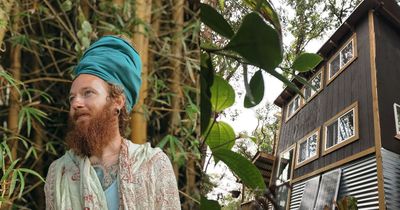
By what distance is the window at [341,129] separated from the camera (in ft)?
A: 15.2

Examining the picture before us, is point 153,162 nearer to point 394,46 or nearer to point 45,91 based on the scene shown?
point 45,91

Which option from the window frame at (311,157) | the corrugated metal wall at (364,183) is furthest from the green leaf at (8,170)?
the window frame at (311,157)

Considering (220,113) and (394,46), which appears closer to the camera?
(220,113)

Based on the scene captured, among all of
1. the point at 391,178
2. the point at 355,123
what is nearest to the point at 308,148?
the point at 355,123

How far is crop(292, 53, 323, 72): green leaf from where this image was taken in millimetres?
388

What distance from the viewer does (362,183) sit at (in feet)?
13.6

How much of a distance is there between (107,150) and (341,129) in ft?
16.9

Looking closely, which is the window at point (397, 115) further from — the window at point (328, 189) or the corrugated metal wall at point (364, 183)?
the window at point (328, 189)

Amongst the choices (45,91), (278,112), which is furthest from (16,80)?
(278,112)

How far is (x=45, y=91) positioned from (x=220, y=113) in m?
0.16

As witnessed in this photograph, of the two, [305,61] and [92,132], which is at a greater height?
[305,61]

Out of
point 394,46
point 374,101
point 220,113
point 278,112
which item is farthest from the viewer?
→ point 278,112

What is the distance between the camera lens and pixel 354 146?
14.8 ft

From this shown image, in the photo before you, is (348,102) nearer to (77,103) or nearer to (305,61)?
(305,61)
